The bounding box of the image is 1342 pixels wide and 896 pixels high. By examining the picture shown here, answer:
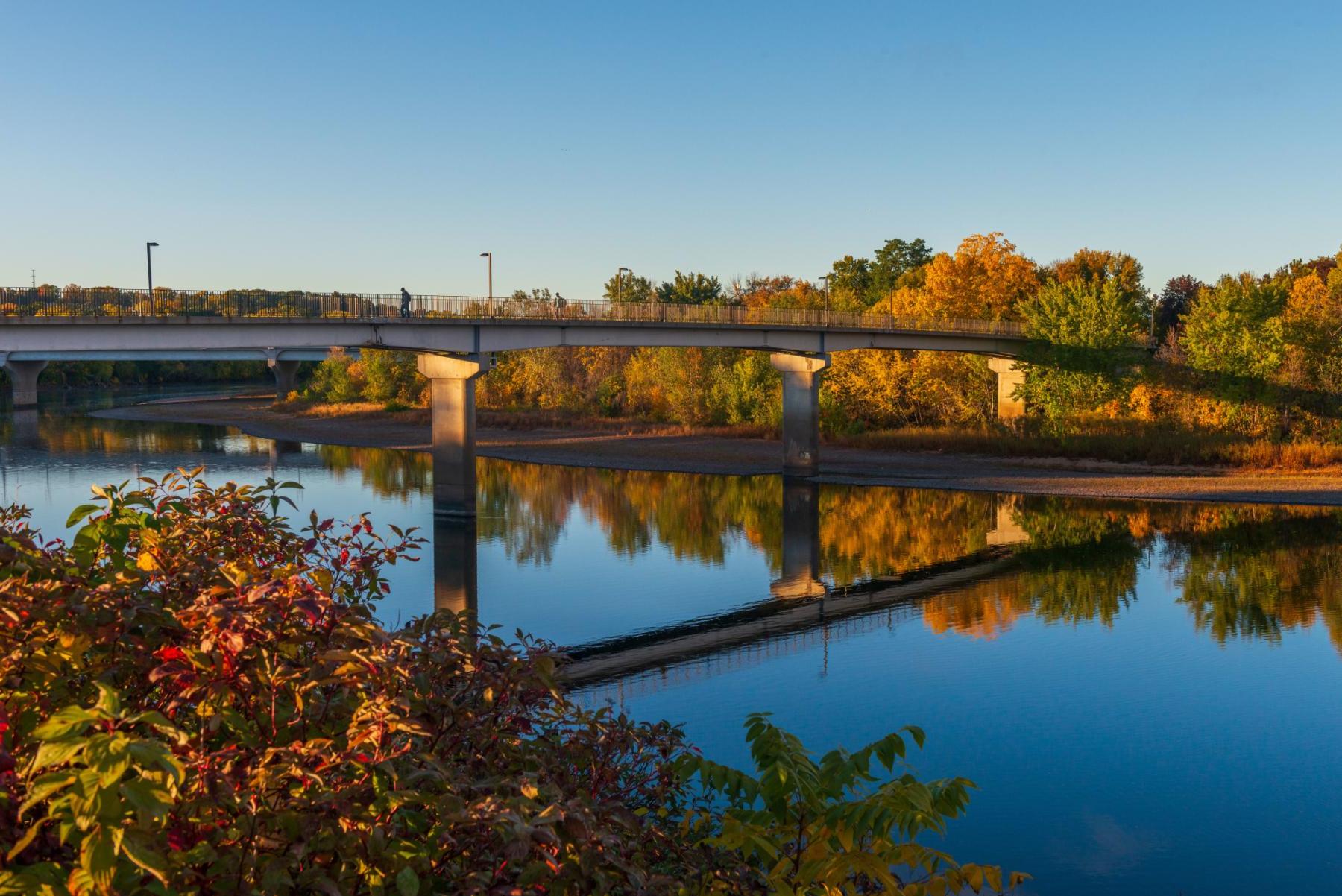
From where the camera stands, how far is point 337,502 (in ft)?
136

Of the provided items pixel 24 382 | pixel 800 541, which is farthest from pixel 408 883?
pixel 24 382

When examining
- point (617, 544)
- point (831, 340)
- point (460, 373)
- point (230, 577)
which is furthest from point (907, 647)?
point (831, 340)

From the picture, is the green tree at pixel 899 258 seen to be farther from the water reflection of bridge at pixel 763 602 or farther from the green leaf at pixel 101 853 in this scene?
the green leaf at pixel 101 853

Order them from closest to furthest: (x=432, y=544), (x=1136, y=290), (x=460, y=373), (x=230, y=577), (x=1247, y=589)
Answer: (x=230, y=577)
(x=1247, y=589)
(x=432, y=544)
(x=460, y=373)
(x=1136, y=290)

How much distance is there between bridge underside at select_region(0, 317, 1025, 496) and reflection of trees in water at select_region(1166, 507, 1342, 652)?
19.4 meters

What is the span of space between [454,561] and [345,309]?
12085 mm

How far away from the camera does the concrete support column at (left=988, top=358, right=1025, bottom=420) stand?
66.1m

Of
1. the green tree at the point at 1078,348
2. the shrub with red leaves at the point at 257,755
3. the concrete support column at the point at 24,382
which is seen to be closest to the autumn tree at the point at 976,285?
the green tree at the point at 1078,348

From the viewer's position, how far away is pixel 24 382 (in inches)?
3996

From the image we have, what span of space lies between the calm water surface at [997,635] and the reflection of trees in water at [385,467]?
3.20 feet

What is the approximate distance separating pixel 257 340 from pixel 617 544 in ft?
43.8

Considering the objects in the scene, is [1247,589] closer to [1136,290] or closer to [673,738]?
[673,738]

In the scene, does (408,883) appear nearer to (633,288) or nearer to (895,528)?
(895,528)

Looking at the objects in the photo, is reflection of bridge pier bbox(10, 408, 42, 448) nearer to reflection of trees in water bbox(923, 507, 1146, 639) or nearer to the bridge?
the bridge
